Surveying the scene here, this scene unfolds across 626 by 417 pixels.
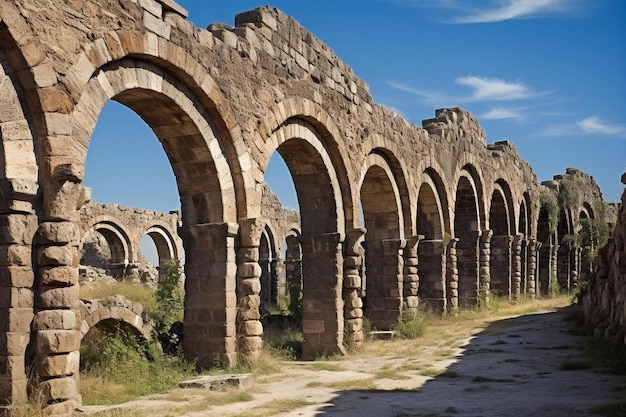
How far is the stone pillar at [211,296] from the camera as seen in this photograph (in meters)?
8.95

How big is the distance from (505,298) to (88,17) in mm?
18786

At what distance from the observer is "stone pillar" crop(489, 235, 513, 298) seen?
22.9 meters

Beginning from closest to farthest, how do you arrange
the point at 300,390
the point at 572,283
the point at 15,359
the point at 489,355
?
the point at 15,359
the point at 300,390
the point at 489,355
the point at 572,283

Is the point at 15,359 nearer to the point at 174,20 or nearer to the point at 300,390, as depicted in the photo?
the point at 300,390

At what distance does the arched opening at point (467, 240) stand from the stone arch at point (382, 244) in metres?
5.55

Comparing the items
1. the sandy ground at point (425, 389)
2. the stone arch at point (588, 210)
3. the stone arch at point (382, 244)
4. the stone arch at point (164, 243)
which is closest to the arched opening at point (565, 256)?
the stone arch at point (588, 210)

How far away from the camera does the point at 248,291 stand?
9203 millimetres

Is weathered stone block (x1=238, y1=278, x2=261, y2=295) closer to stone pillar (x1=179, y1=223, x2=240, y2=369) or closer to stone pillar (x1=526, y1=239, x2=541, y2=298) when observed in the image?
stone pillar (x1=179, y1=223, x2=240, y2=369)

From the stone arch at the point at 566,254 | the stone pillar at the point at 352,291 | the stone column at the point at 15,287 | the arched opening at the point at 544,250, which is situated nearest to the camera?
the stone column at the point at 15,287

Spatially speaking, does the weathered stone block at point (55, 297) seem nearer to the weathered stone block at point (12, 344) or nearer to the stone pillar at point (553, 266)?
the weathered stone block at point (12, 344)

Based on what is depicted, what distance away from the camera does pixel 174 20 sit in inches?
330

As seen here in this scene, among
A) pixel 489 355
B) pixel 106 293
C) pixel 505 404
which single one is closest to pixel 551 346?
pixel 489 355

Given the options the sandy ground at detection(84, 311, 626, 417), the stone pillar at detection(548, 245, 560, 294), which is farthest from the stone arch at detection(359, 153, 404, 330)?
the stone pillar at detection(548, 245, 560, 294)

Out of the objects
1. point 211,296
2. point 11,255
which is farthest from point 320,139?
point 11,255
